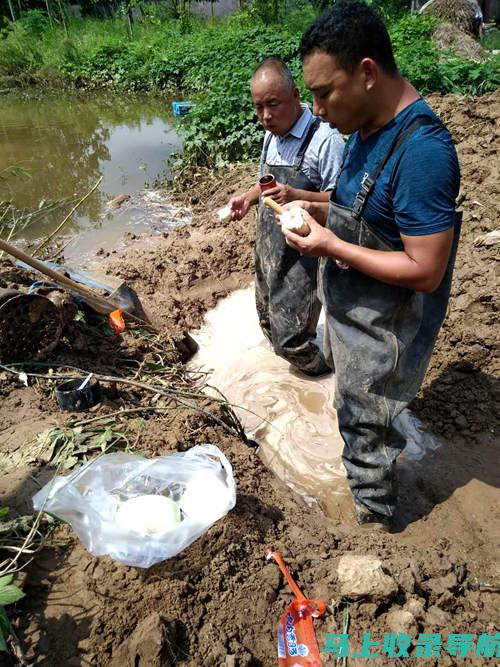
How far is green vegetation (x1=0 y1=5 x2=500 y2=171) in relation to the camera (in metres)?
7.31

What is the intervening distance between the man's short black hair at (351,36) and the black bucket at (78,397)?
2.12m

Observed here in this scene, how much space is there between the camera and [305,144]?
9.56 feet

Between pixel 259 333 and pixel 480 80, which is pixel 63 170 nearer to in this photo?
pixel 259 333

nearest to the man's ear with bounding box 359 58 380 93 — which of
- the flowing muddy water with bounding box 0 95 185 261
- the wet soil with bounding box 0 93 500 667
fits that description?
the wet soil with bounding box 0 93 500 667

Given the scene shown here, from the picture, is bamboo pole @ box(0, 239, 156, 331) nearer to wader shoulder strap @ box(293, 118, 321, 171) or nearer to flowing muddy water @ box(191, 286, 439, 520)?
flowing muddy water @ box(191, 286, 439, 520)

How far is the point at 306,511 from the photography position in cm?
249

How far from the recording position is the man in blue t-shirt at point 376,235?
5.18ft

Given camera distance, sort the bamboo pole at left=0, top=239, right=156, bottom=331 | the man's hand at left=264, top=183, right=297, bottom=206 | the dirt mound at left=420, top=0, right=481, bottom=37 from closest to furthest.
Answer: the man's hand at left=264, top=183, right=297, bottom=206 → the bamboo pole at left=0, top=239, right=156, bottom=331 → the dirt mound at left=420, top=0, right=481, bottom=37

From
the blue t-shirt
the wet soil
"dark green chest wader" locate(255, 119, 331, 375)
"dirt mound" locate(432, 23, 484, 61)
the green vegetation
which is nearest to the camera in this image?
the blue t-shirt

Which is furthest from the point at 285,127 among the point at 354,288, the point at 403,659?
the point at 403,659

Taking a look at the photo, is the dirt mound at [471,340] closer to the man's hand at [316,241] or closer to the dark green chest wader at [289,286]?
the dark green chest wader at [289,286]

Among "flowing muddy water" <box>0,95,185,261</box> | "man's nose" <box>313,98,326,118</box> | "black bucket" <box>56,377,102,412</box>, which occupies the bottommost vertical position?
"flowing muddy water" <box>0,95,185,261</box>

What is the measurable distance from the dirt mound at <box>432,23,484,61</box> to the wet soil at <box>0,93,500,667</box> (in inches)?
367

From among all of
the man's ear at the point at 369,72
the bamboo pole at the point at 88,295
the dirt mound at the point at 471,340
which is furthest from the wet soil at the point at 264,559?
the man's ear at the point at 369,72
